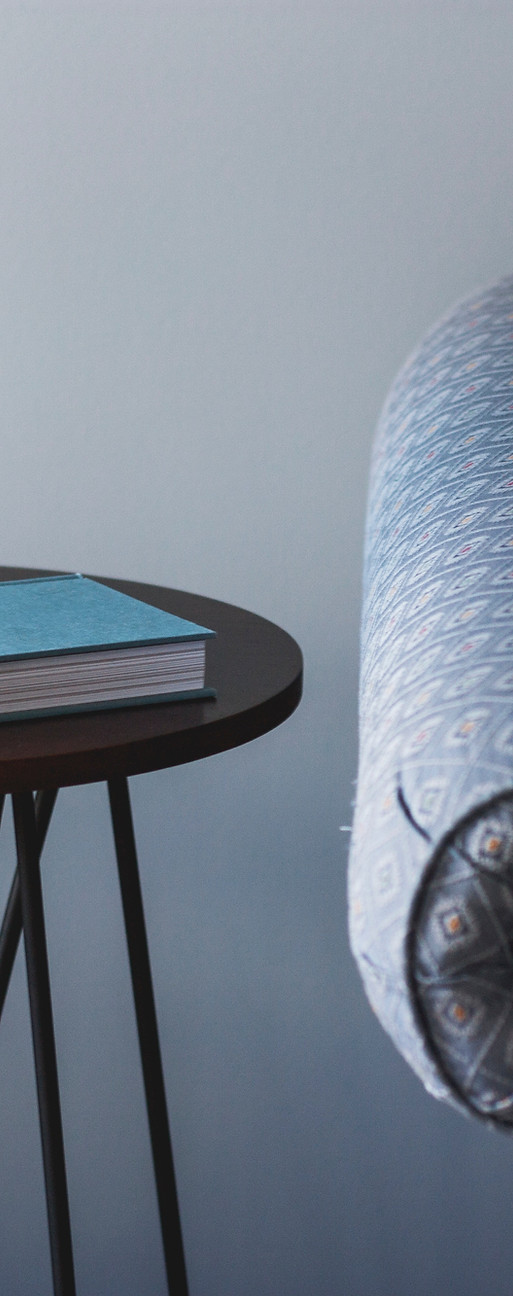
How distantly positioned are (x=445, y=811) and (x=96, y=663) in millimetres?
277

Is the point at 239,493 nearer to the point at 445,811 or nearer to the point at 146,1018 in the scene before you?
the point at 146,1018

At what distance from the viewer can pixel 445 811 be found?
0.25m

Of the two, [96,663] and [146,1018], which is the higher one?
[96,663]

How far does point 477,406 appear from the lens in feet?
1.75

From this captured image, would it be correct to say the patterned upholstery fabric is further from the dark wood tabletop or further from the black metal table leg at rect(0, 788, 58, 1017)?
the black metal table leg at rect(0, 788, 58, 1017)

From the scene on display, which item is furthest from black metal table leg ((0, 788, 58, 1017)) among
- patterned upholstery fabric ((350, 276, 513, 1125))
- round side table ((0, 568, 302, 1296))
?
patterned upholstery fabric ((350, 276, 513, 1125))

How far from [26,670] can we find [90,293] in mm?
559

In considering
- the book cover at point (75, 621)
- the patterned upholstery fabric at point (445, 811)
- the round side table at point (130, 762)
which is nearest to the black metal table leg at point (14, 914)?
the round side table at point (130, 762)

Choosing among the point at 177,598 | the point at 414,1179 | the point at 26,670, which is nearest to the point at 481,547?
the point at 26,670

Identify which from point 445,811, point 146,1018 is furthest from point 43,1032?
point 445,811

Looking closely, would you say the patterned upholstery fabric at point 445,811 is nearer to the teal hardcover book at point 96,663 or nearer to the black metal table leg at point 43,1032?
the teal hardcover book at point 96,663

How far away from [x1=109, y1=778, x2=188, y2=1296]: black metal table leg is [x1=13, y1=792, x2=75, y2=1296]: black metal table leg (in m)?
0.14

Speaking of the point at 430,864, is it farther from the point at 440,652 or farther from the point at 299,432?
the point at 299,432

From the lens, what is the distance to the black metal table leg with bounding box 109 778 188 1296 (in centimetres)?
72
